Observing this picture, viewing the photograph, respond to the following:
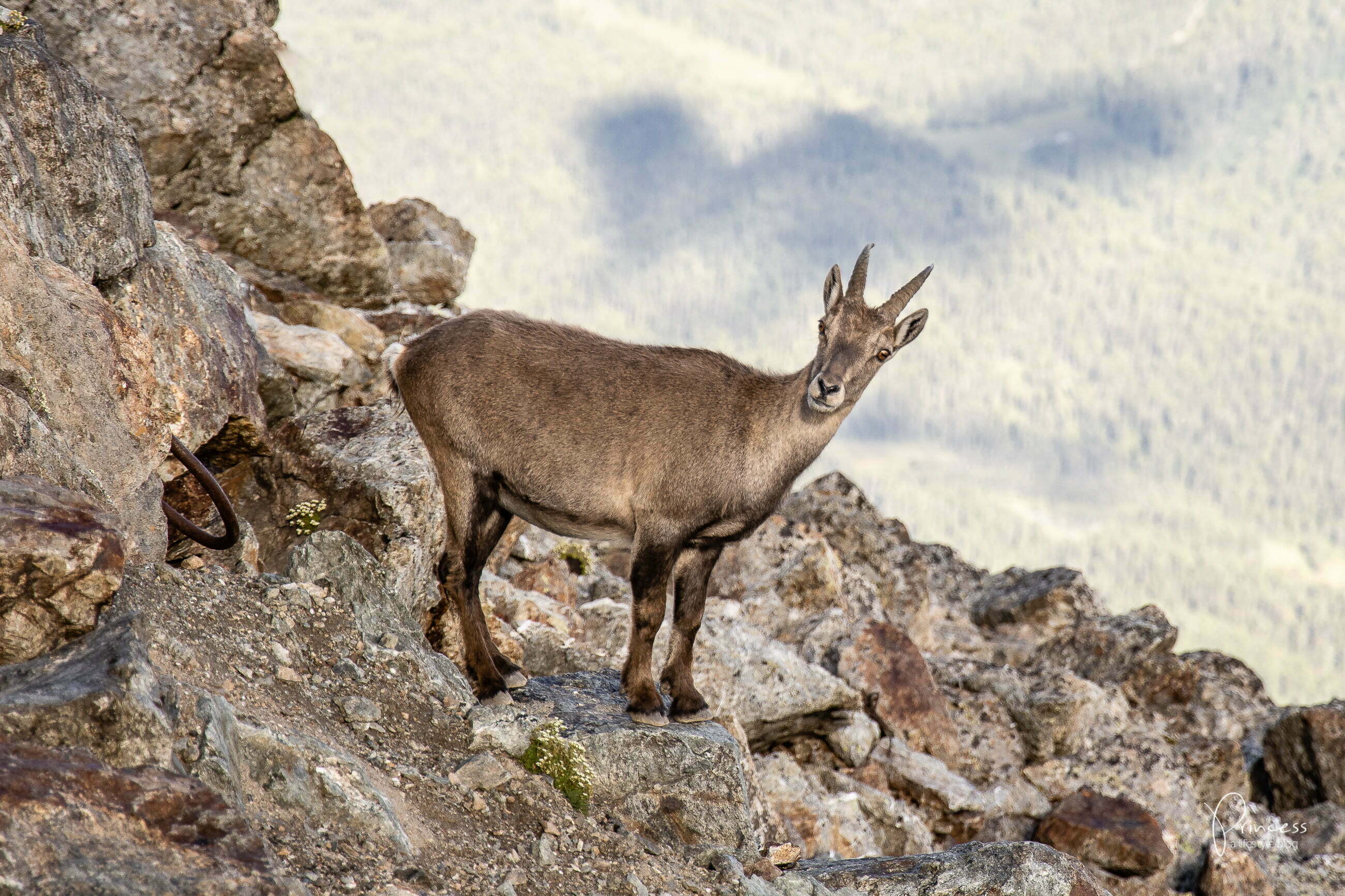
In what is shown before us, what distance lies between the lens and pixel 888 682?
18750 mm

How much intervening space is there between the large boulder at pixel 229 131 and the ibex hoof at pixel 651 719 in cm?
1337

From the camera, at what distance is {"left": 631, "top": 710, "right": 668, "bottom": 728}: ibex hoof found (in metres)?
9.99

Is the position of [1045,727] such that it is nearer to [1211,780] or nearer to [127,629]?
[1211,780]

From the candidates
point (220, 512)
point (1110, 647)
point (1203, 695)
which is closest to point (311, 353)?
point (220, 512)

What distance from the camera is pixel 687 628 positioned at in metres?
10.7

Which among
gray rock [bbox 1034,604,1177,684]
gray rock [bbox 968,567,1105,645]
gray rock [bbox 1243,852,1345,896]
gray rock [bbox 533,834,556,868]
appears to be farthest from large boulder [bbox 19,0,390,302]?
gray rock [bbox 1243,852,1345,896]

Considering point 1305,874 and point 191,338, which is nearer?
point 191,338

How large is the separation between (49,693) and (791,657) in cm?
1183

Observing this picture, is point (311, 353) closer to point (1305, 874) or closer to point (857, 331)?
point (857, 331)

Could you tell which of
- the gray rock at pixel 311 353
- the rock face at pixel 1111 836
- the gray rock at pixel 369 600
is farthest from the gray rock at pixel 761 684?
the gray rock at pixel 311 353

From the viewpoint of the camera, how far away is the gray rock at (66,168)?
877 cm

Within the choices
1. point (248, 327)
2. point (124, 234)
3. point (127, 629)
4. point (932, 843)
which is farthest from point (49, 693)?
point (932, 843)

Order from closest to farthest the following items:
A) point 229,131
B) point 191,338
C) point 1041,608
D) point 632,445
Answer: point 632,445 → point 191,338 → point 229,131 → point 1041,608
